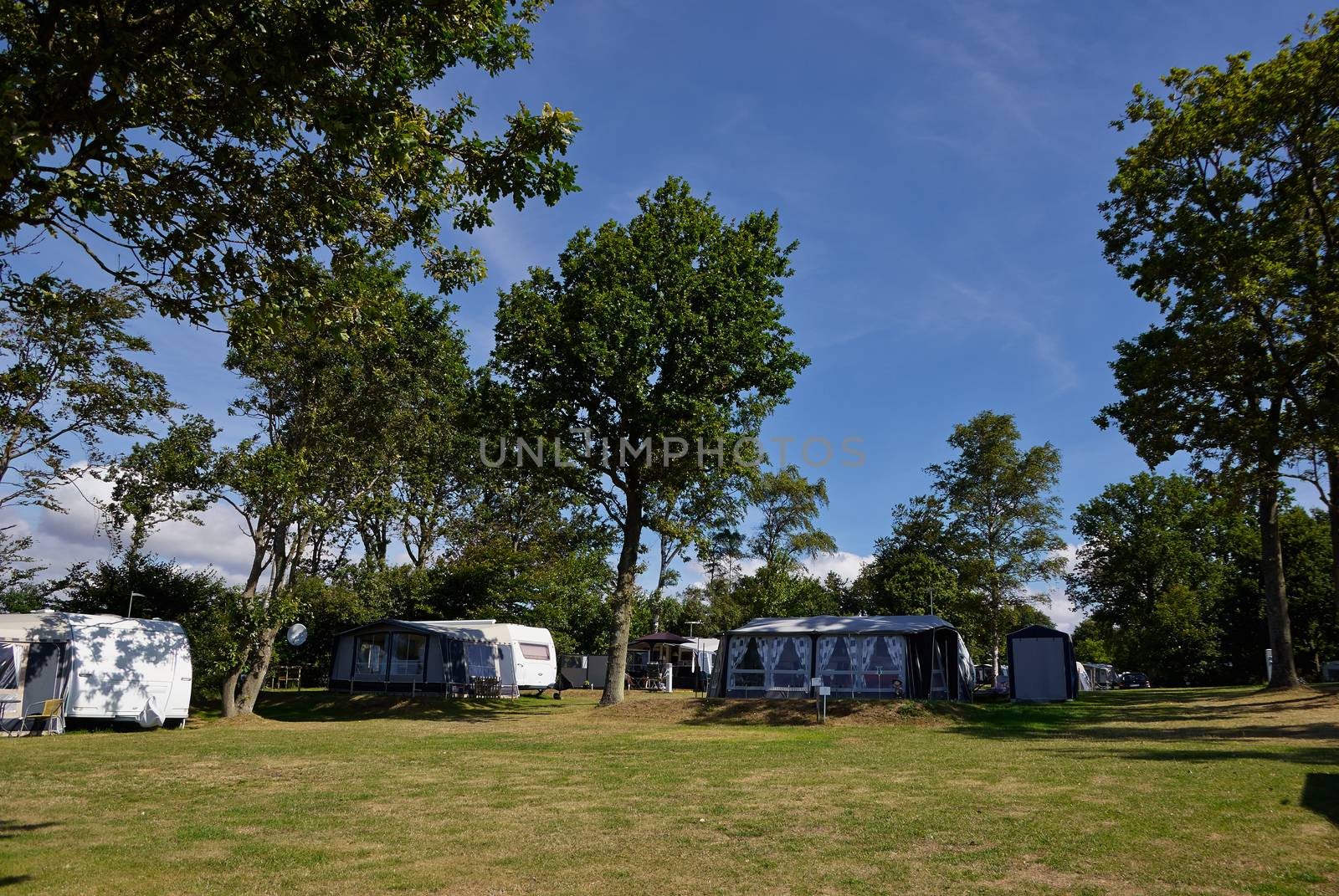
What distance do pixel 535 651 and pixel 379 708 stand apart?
858cm

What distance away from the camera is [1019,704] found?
26.6 meters

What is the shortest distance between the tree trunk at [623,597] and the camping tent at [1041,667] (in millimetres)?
13778

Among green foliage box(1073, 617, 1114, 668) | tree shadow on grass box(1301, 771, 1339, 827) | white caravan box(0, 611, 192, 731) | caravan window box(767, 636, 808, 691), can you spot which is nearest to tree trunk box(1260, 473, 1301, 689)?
caravan window box(767, 636, 808, 691)

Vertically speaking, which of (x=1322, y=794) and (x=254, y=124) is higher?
(x=254, y=124)

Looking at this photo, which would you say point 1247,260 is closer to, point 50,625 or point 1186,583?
point 50,625

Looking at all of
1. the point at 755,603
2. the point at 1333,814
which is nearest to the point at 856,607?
the point at 755,603

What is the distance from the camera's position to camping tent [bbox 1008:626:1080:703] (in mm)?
28469

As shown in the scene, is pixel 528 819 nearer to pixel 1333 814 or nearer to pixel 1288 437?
pixel 1333 814

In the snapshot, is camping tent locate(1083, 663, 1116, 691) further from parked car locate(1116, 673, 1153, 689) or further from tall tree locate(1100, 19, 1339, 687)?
tall tree locate(1100, 19, 1339, 687)

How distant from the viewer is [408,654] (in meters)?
31.6

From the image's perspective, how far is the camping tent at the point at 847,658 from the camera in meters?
25.6

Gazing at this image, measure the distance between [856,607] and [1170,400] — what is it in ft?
99.3

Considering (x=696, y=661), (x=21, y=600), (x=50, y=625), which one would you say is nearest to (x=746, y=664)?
(x=696, y=661)

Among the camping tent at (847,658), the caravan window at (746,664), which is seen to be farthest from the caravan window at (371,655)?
the caravan window at (746,664)
